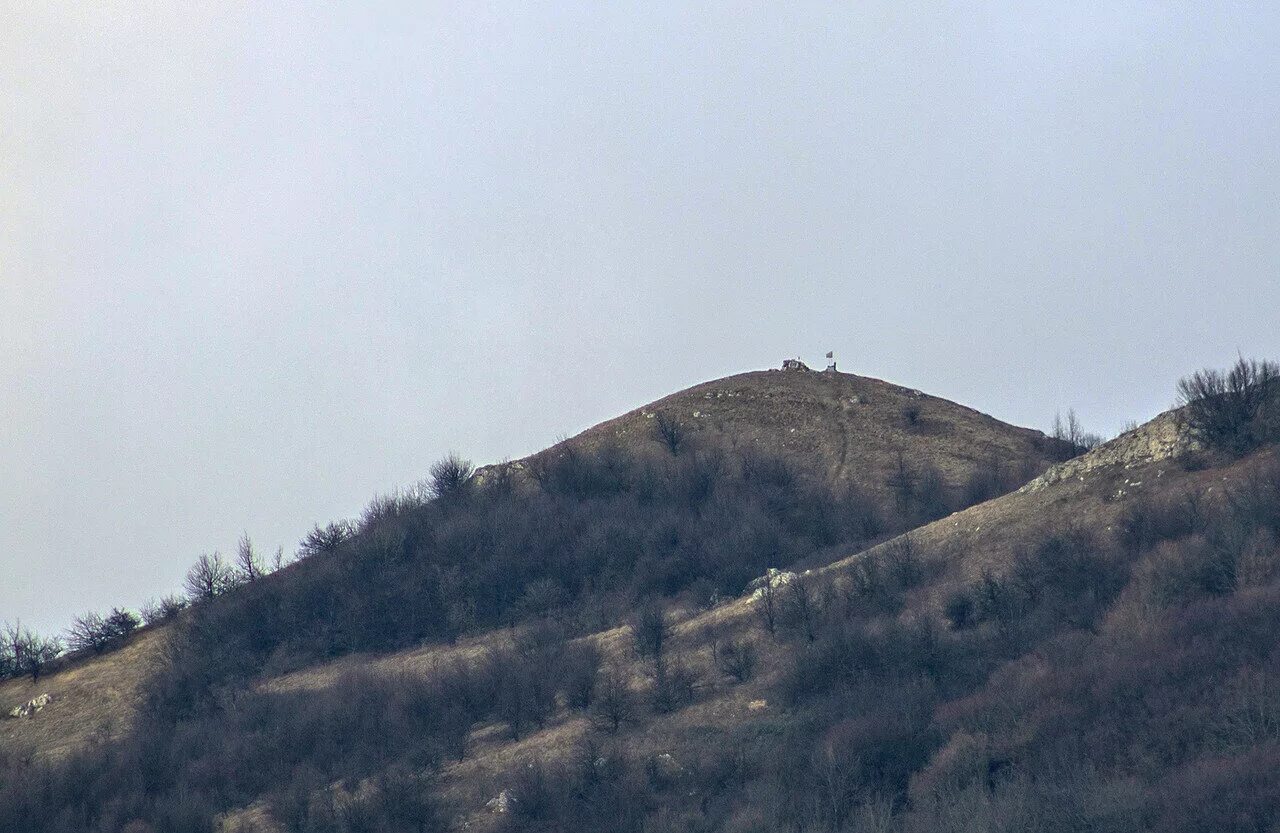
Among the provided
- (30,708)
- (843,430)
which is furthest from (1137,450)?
(30,708)

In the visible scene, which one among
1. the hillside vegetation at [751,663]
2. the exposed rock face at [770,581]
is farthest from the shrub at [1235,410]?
the exposed rock face at [770,581]

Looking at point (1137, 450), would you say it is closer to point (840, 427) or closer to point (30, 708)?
point (840, 427)

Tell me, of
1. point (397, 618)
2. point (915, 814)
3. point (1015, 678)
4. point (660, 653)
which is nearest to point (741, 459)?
point (397, 618)

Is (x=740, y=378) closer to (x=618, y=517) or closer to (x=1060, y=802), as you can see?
(x=618, y=517)

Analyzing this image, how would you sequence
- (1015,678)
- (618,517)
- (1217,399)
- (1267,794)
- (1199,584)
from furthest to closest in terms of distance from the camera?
(618,517) → (1217,399) → (1199,584) → (1015,678) → (1267,794)

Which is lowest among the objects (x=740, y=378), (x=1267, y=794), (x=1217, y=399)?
(x=1267, y=794)

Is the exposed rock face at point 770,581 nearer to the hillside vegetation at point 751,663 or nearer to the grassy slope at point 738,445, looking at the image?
the hillside vegetation at point 751,663

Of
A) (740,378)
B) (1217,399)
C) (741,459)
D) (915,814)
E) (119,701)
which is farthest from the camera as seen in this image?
(740,378)
